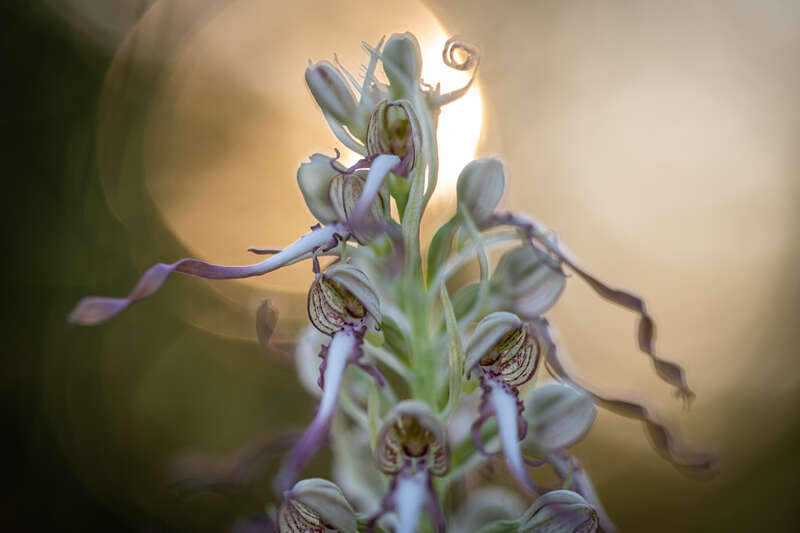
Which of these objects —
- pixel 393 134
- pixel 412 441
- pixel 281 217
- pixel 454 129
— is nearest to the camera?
pixel 412 441

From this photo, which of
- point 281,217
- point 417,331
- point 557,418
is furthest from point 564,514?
point 281,217

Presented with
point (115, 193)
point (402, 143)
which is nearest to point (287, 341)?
point (402, 143)

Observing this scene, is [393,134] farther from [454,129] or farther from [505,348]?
[454,129]

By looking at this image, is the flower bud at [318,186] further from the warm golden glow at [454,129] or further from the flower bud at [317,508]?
the flower bud at [317,508]

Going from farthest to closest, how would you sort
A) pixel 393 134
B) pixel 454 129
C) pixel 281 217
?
1. pixel 281 217
2. pixel 454 129
3. pixel 393 134

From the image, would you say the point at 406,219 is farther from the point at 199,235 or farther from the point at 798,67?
the point at 798,67

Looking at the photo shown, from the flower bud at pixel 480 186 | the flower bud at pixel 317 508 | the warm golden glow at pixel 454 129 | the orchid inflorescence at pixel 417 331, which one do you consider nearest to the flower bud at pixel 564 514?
the orchid inflorescence at pixel 417 331

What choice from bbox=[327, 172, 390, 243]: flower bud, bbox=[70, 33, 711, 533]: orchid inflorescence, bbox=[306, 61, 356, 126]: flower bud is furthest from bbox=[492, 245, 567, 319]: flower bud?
bbox=[306, 61, 356, 126]: flower bud
